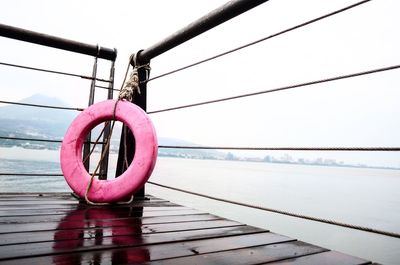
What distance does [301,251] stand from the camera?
90 cm

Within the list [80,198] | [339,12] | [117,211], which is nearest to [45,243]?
[117,211]

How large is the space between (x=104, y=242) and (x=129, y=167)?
599mm

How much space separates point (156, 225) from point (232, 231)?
11.8 inches

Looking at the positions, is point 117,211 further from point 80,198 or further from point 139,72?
→ point 139,72

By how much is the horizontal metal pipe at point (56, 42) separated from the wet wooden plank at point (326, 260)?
5.22 ft

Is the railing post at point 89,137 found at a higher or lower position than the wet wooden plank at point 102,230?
higher

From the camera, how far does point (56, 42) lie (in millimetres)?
1749

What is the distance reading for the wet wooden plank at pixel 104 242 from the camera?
0.76 metres

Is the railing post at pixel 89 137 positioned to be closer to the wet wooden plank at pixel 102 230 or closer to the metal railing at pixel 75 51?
the metal railing at pixel 75 51

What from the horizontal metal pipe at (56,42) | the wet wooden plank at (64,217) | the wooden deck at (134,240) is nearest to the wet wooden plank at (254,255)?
the wooden deck at (134,240)

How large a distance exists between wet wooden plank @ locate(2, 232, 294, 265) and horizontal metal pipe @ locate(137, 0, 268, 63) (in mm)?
904

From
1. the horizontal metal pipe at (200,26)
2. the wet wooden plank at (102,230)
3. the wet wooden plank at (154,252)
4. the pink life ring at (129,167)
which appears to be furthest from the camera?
the pink life ring at (129,167)

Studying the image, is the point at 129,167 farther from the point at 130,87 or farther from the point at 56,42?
the point at 56,42

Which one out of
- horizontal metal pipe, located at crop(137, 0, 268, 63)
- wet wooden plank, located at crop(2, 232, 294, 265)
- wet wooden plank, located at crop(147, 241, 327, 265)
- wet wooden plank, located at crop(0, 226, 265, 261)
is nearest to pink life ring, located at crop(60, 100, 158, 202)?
horizontal metal pipe, located at crop(137, 0, 268, 63)
